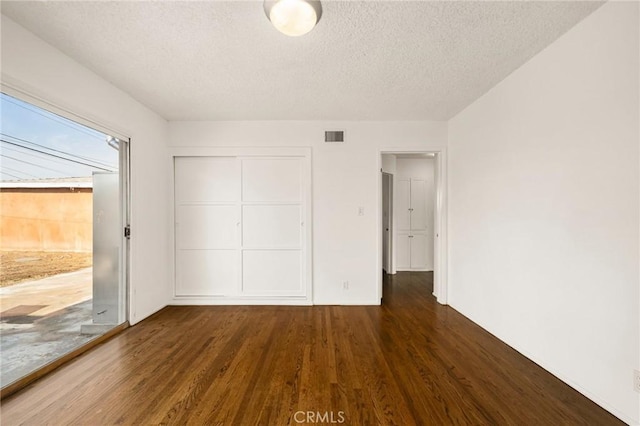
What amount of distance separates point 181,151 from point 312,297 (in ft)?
9.12

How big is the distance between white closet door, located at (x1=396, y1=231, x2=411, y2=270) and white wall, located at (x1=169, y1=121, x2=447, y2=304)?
217 centimetres

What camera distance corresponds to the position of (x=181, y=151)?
3410mm

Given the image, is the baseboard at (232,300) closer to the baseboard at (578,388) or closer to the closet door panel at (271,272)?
the closet door panel at (271,272)

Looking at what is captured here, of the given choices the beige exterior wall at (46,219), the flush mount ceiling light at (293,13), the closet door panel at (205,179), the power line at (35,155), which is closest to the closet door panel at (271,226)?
the closet door panel at (205,179)

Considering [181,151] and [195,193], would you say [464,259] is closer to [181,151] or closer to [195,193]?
Answer: [195,193]

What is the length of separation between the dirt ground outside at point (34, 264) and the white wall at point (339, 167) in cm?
187

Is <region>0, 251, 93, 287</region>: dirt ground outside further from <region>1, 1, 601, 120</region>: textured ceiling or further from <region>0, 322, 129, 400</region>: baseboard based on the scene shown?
<region>1, 1, 601, 120</region>: textured ceiling

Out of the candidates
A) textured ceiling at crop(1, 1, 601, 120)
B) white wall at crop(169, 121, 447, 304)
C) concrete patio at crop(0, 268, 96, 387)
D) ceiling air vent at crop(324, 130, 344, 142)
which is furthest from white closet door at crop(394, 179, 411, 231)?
concrete patio at crop(0, 268, 96, 387)

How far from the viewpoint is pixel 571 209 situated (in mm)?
1755

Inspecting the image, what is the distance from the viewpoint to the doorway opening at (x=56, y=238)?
175cm

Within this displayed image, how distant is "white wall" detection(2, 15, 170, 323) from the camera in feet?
5.70

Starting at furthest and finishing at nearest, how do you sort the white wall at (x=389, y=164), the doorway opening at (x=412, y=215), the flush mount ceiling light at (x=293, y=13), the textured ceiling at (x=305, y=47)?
the doorway opening at (x=412, y=215) → the white wall at (x=389, y=164) → the textured ceiling at (x=305, y=47) → the flush mount ceiling light at (x=293, y=13)

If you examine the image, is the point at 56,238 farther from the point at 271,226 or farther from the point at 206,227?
the point at 271,226

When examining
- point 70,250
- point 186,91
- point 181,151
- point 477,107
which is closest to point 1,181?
point 70,250
